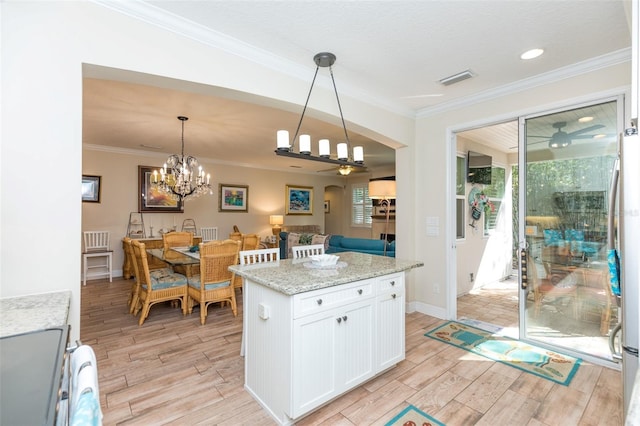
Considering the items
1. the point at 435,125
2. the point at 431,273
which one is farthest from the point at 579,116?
the point at 431,273

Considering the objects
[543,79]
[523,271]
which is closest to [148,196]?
[523,271]

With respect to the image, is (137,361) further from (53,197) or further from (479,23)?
(479,23)

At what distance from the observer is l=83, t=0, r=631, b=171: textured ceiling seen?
1.93 meters

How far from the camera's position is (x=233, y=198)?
766 cm

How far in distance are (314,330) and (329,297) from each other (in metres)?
0.22

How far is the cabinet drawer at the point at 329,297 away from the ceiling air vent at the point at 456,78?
220cm

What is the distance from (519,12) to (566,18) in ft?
1.23

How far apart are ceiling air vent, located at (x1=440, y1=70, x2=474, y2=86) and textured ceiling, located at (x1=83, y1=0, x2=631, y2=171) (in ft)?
0.19

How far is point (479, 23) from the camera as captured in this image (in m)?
2.09

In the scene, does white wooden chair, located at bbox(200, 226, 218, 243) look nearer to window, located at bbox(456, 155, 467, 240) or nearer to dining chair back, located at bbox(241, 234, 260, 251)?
dining chair back, located at bbox(241, 234, 260, 251)

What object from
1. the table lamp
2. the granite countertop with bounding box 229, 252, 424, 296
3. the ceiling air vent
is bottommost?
the granite countertop with bounding box 229, 252, 424, 296

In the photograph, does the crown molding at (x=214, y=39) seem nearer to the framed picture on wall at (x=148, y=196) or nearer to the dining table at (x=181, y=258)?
the dining table at (x=181, y=258)

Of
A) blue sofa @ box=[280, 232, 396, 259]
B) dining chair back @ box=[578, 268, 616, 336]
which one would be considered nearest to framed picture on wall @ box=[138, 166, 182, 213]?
blue sofa @ box=[280, 232, 396, 259]

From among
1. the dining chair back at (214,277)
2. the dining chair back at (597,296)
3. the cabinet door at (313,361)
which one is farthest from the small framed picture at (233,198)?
the dining chair back at (597,296)
